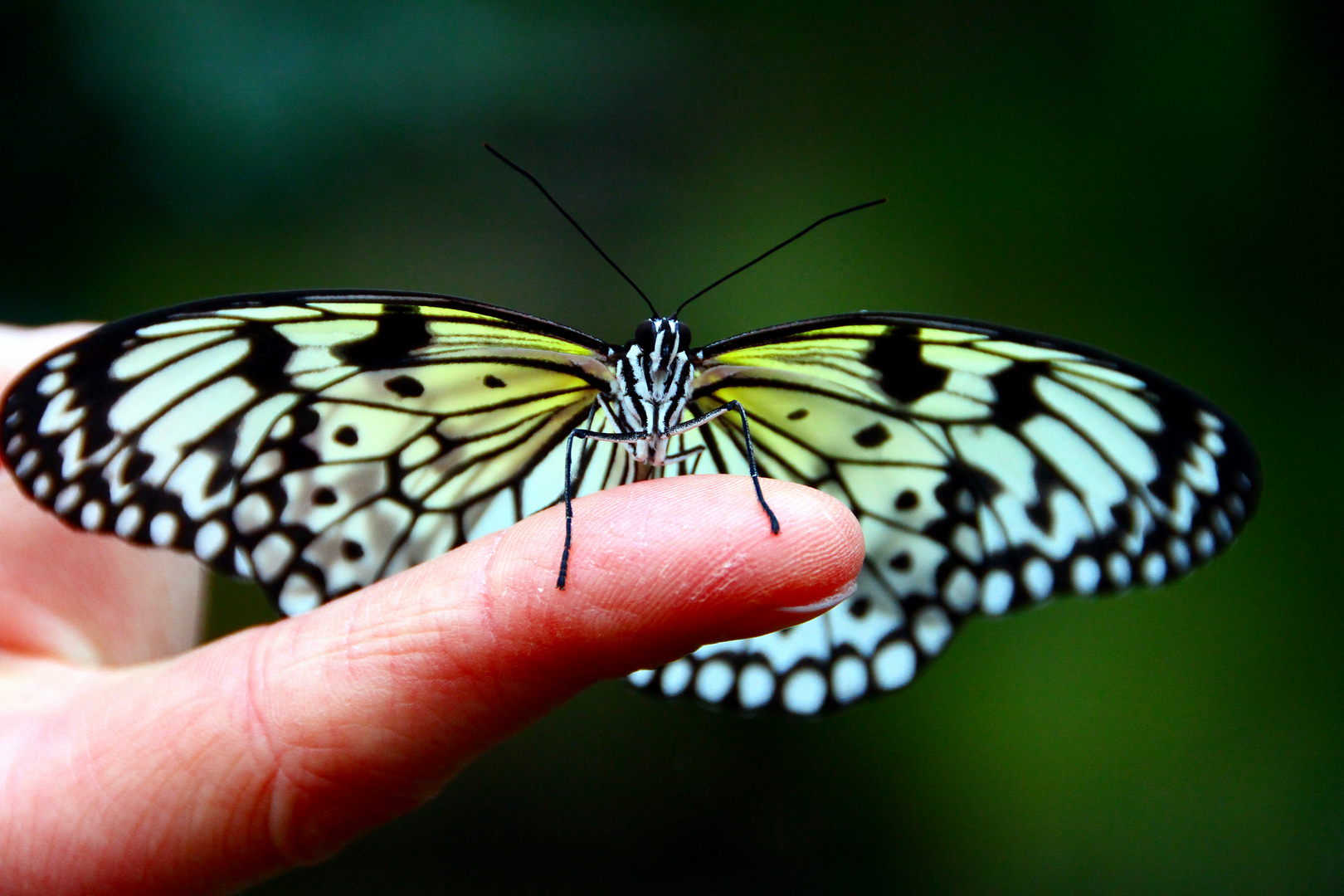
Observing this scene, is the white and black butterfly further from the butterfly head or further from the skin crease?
the skin crease

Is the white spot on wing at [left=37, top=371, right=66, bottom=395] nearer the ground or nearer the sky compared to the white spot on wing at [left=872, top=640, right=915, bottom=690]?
nearer the sky

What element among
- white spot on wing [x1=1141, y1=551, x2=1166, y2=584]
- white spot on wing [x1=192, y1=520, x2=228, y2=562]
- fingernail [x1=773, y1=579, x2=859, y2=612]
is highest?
white spot on wing [x1=192, y1=520, x2=228, y2=562]

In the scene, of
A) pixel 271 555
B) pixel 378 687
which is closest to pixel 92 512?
pixel 271 555

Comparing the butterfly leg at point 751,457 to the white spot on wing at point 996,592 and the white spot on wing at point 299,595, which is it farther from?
the white spot on wing at point 299,595

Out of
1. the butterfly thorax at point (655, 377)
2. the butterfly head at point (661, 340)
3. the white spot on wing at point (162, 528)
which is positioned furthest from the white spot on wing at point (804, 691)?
the white spot on wing at point (162, 528)

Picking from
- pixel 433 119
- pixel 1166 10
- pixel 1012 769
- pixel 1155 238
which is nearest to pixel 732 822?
pixel 1012 769

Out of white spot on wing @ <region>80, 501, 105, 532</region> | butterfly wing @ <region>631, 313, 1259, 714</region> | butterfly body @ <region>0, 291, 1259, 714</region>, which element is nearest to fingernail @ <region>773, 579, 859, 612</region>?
butterfly body @ <region>0, 291, 1259, 714</region>

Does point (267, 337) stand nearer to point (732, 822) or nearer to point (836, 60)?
point (732, 822)
